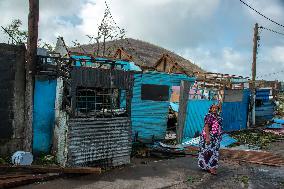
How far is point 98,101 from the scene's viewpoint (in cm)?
971

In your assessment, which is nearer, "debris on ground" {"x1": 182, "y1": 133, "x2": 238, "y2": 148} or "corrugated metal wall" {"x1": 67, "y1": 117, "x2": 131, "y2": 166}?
"corrugated metal wall" {"x1": 67, "y1": 117, "x2": 131, "y2": 166}

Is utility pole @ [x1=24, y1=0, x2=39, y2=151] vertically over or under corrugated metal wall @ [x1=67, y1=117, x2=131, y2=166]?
over

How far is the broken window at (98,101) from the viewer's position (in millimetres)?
9271

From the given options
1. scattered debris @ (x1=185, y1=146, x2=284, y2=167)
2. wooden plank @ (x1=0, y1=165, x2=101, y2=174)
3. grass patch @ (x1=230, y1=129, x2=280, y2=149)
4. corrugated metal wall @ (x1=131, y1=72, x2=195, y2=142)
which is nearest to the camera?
wooden plank @ (x1=0, y1=165, x2=101, y2=174)

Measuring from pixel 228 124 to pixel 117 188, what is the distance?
1025 centimetres

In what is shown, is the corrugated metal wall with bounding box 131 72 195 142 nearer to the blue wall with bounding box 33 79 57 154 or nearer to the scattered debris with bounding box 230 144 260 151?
the scattered debris with bounding box 230 144 260 151

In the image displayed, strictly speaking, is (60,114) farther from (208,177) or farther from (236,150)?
(236,150)

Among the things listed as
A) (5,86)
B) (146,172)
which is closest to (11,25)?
(5,86)

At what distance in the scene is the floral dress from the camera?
31.9 feet

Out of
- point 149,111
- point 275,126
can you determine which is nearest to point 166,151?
point 149,111

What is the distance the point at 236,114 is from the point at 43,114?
34.6ft

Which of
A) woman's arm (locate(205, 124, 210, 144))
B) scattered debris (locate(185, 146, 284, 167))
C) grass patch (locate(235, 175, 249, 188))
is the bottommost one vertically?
grass patch (locate(235, 175, 249, 188))

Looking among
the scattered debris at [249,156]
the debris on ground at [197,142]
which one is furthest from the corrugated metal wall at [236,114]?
the scattered debris at [249,156]

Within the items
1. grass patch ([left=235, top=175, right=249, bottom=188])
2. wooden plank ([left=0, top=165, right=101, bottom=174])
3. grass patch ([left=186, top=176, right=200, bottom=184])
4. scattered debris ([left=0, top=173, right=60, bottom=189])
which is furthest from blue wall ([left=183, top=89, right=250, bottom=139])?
scattered debris ([left=0, top=173, right=60, bottom=189])
